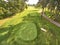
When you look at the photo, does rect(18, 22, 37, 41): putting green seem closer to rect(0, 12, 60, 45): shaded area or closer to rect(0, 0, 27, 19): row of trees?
rect(0, 12, 60, 45): shaded area

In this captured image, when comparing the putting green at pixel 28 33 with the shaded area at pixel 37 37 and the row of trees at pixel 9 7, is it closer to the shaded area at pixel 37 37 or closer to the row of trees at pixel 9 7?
the shaded area at pixel 37 37

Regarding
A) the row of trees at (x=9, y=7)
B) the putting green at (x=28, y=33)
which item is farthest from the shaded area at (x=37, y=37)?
the row of trees at (x=9, y=7)

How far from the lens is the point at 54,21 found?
29.0 meters

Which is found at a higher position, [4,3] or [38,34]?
[4,3]

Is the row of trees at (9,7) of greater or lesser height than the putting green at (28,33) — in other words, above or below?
above

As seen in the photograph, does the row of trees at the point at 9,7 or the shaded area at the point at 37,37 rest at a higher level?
the row of trees at the point at 9,7

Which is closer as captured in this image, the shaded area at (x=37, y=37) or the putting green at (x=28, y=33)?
the shaded area at (x=37, y=37)

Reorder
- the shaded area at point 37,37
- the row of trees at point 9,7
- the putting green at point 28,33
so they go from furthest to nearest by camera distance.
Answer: the row of trees at point 9,7 → the putting green at point 28,33 → the shaded area at point 37,37

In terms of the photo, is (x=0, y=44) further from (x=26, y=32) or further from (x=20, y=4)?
(x=20, y=4)

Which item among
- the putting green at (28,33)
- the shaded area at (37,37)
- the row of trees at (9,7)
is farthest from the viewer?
the row of trees at (9,7)

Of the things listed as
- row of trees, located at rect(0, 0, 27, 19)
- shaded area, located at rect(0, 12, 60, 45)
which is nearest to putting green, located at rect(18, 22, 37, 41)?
shaded area, located at rect(0, 12, 60, 45)

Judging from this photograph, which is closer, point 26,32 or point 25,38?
point 25,38

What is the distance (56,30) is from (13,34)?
6.69 m

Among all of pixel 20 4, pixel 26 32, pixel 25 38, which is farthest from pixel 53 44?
pixel 20 4
